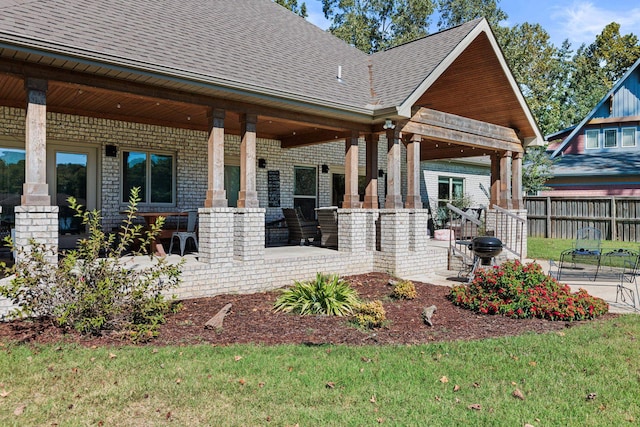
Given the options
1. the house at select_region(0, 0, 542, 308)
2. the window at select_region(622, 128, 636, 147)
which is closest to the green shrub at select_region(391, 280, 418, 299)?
the house at select_region(0, 0, 542, 308)

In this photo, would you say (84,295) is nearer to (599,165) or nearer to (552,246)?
(552,246)

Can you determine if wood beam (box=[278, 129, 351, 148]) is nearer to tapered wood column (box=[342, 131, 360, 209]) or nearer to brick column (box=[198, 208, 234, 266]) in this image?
tapered wood column (box=[342, 131, 360, 209])

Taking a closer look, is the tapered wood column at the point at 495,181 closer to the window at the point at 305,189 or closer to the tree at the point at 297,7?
the window at the point at 305,189

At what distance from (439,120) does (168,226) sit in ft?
21.3

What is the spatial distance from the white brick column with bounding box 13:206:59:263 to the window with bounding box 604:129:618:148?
25.0 m

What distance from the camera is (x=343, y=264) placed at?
9609 mm

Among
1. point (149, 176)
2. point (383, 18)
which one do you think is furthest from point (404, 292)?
point (383, 18)

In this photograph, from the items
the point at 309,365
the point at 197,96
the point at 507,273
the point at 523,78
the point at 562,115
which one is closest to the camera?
the point at 309,365

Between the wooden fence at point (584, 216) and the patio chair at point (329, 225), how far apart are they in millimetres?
10733

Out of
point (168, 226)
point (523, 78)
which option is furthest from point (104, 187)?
point (523, 78)

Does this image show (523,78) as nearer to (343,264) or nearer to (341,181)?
(341,181)

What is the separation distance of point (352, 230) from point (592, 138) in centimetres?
1956

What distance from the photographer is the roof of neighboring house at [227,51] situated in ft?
20.5

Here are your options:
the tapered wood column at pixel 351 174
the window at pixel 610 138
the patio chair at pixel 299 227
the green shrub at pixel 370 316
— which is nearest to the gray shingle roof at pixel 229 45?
the tapered wood column at pixel 351 174
